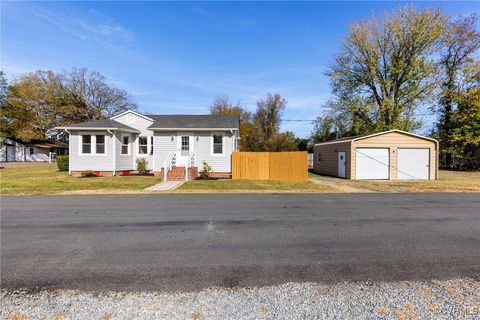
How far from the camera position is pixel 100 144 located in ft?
56.3

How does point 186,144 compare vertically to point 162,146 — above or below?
above

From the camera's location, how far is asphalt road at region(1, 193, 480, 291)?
3.35 meters

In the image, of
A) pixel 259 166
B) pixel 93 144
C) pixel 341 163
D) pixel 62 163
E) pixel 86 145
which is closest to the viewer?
pixel 259 166

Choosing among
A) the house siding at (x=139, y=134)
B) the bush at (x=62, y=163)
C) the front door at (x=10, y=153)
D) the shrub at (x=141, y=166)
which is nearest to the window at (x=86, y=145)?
the house siding at (x=139, y=134)

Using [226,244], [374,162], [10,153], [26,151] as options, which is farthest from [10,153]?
[226,244]

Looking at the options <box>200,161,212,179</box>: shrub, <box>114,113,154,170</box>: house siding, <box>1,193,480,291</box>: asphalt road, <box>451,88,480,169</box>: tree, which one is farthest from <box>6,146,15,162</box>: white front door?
<box>451,88,480,169</box>: tree

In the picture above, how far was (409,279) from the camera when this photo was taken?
127 inches

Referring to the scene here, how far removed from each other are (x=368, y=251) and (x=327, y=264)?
0.95 m

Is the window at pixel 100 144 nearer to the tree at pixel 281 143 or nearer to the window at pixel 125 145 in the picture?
the window at pixel 125 145

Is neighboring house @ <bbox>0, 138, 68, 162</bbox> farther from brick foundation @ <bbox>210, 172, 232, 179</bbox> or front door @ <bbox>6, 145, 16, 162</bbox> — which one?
brick foundation @ <bbox>210, 172, 232, 179</bbox>

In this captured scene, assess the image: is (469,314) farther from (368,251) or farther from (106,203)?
(106,203)

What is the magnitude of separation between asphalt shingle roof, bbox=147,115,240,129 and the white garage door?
347 inches

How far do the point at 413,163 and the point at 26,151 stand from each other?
53.2m

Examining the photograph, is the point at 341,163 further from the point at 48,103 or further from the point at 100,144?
the point at 48,103
